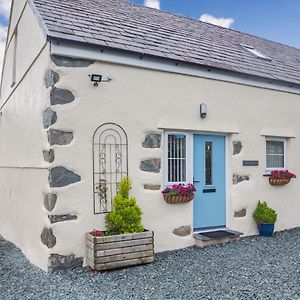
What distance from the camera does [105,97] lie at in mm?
6020

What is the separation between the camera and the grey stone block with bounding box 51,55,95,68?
559 centimetres

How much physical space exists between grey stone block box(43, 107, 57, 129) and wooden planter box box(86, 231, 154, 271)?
6.54ft

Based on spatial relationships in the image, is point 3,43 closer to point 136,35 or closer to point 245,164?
point 136,35

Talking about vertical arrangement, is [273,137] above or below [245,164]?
above

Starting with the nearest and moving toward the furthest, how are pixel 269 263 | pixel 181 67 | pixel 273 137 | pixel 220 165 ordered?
pixel 269 263 → pixel 181 67 → pixel 220 165 → pixel 273 137

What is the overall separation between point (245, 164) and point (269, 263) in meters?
2.63

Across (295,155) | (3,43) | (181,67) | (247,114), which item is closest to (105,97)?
(181,67)

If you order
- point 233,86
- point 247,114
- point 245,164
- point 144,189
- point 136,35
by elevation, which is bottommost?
point 144,189

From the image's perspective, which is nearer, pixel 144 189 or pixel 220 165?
pixel 144 189

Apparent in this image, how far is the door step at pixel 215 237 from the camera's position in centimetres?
673

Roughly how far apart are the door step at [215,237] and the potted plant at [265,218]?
0.75 m

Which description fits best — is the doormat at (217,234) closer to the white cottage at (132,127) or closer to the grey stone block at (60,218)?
the white cottage at (132,127)

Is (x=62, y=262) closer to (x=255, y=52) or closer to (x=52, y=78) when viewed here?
(x=52, y=78)

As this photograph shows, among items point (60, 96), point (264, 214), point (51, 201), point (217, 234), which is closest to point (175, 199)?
point (217, 234)
